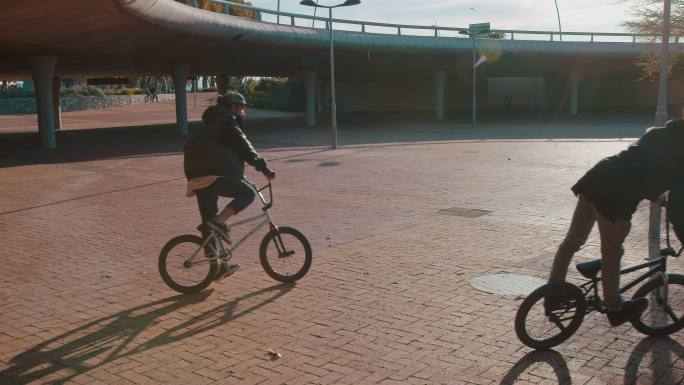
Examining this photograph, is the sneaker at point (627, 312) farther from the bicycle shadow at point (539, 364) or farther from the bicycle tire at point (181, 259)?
the bicycle tire at point (181, 259)

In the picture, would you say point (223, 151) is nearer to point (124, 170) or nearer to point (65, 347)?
point (65, 347)

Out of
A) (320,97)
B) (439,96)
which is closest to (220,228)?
(439,96)

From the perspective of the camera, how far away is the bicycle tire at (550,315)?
5105mm

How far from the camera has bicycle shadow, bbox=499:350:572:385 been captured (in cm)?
472

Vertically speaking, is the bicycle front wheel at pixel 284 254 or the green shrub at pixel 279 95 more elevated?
the green shrub at pixel 279 95

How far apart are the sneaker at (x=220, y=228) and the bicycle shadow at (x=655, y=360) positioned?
3.70m

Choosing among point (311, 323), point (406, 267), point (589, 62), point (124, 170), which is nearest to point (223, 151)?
point (311, 323)

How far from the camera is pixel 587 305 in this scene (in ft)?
17.2

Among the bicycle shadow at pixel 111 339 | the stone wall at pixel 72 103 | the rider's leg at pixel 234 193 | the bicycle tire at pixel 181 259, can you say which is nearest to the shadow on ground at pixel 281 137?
the bicycle tire at pixel 181 259

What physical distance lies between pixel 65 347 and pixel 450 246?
15.8 feet

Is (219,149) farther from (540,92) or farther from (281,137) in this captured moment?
(540,92)

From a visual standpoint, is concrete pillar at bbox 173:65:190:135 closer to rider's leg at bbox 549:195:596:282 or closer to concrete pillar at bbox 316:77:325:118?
concrete pillar at bbox 316:77:325:118

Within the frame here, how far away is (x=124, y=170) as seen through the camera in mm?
18078

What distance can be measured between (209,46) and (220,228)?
2282cm
